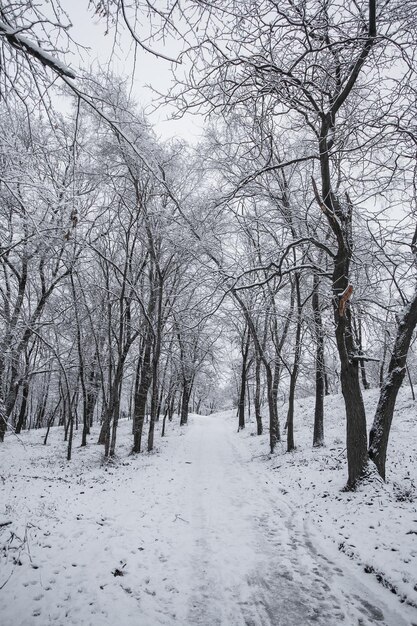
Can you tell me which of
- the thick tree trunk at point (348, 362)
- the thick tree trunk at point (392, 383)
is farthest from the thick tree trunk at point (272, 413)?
the thick tree trunk at point (392, 383)

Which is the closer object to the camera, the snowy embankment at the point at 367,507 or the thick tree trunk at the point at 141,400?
the snowy embankment at the point at 367,507

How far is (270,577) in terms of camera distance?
414 centimetres

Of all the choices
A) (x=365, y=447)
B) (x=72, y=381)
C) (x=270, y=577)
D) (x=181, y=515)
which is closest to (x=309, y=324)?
(x=365, y=447)

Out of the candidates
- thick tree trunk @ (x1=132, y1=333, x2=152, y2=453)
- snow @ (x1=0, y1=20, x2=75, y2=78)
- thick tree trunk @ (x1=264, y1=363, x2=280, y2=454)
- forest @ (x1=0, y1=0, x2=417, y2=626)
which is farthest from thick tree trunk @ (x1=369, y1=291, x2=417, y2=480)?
thick tree trunk @ (x1=132, y1=333, x2=152, y2=453)

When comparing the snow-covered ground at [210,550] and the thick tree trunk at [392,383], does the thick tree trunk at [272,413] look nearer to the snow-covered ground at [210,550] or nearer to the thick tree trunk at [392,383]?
the snow-covered ground at [210,550]

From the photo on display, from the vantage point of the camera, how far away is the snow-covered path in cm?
345

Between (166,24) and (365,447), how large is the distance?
7.36 m

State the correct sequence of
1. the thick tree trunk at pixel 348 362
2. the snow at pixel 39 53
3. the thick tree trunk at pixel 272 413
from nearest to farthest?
the snow at pixel 39 53
the thick tree trunk at pixel 348 362
the thick tree trunk at pixel 272 413

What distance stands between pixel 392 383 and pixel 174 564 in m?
5.27

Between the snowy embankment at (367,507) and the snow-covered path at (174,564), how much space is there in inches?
10.8

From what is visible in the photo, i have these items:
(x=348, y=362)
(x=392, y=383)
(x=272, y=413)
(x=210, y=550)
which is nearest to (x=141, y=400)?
(x=272, y=413)

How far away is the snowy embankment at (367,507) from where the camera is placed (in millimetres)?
4195

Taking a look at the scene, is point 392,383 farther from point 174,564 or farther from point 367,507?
point 174,564

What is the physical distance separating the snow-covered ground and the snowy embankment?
25mm
